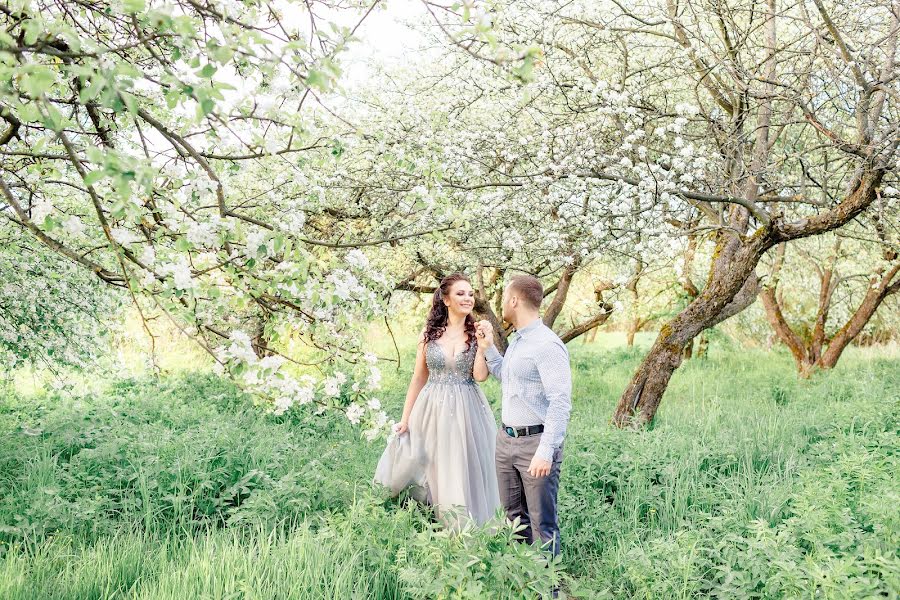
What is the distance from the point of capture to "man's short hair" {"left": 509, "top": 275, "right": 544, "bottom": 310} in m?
4.26

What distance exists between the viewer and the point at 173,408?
920 cm

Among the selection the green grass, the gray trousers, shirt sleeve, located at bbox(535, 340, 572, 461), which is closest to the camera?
the green grass

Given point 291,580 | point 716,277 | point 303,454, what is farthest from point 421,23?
point 291,580

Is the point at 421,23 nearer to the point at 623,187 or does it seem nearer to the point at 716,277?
the point at 623,187

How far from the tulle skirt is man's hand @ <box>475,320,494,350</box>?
17.0 inches

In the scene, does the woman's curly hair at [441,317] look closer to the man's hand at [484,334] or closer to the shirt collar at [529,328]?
the man's hand at [484,334]

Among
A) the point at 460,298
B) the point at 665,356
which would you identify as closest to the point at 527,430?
the point at 460,298

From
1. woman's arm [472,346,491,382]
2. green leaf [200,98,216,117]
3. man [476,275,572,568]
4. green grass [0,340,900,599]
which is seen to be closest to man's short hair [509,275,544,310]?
man [476,275,572,568]

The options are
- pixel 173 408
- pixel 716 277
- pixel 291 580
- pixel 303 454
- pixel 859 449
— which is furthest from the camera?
pixel 173 408

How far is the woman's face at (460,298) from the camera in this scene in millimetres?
5188

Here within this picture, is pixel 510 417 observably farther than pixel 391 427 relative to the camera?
Yes

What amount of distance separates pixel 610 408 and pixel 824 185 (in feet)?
15.6

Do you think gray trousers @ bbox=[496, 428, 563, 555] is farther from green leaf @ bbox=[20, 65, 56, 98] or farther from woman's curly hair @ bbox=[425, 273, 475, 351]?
green leaf @ bbox=[20, 65, 56, 98]

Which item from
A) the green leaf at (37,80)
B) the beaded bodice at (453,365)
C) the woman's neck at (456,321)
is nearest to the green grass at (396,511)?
the beaded bodice at (453,365)
